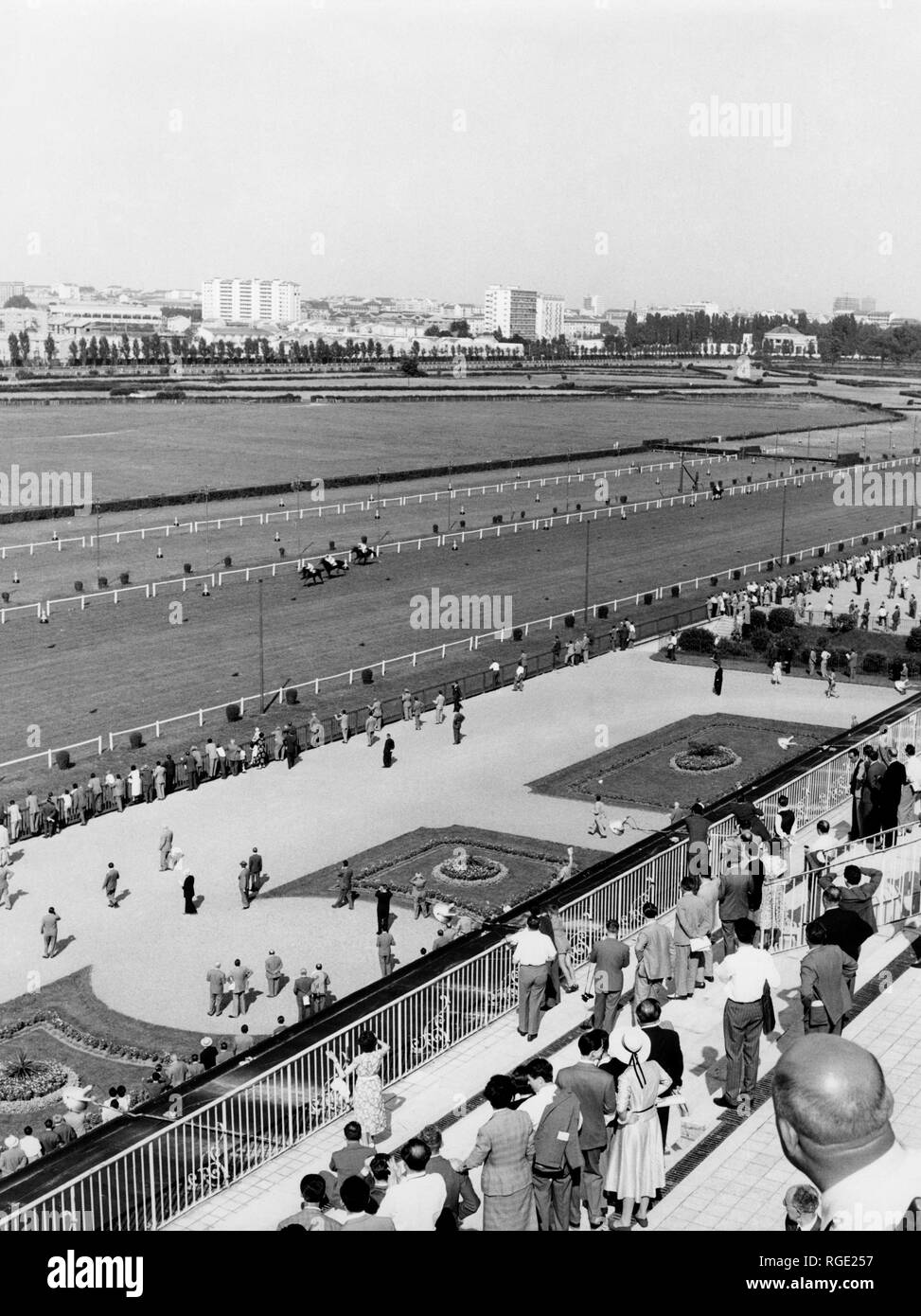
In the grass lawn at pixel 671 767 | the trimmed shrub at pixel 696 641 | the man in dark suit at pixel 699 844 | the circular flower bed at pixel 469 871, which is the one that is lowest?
the circular flower bed at pixel 469 871

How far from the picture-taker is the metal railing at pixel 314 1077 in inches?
390

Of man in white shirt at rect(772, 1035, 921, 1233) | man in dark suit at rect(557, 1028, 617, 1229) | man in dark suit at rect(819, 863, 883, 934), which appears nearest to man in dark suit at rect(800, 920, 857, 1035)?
man in dark suit at rect(819, 863, 883, 934)

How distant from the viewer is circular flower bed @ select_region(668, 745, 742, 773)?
30078 mm

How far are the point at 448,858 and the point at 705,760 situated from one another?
25.5ft

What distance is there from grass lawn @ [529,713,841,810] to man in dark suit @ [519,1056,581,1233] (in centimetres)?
1980

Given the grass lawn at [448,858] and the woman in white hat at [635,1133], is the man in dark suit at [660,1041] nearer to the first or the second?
the woman in white hat at [635,1133]

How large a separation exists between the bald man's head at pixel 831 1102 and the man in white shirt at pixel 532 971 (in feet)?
25.6

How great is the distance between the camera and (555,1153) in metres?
7.87

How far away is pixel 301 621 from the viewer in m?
48.5

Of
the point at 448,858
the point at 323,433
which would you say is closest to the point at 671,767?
the point at 448,858

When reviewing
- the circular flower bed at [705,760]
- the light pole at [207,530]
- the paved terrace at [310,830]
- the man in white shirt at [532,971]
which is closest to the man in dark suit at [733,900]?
the man in white shirt at [532,971]

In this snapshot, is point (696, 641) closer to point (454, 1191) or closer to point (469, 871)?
point (469, 871)

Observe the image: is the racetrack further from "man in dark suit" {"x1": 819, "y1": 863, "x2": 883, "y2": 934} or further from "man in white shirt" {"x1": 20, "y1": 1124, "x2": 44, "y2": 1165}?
"man in dark suit" {"x1": 819, "y1": 863, "x2": 883, "y2": 934}

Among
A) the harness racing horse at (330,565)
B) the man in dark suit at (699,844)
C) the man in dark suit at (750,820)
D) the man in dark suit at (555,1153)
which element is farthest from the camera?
the harness racing horse at (330,565)
